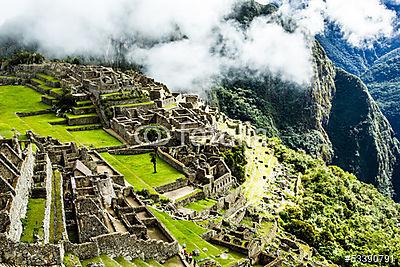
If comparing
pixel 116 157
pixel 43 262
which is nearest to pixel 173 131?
pixel 116 157

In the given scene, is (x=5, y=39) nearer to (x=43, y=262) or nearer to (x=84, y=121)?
(x=84, y=121)

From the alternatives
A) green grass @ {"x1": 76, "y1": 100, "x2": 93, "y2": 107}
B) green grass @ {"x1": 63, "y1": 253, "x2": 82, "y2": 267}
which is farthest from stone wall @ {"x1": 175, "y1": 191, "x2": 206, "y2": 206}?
green grass @ {"x1": 76, "y1": 100, "x2": 93, "y2": 107}

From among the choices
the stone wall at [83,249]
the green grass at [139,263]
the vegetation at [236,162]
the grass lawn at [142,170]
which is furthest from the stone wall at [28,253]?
the vegetation at [236,162]

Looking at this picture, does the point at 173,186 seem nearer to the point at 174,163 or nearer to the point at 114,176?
the point at 174,163

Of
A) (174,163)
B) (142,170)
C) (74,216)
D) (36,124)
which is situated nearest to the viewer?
(74,216)

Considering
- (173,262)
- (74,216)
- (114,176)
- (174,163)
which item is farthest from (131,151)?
(74,216)
